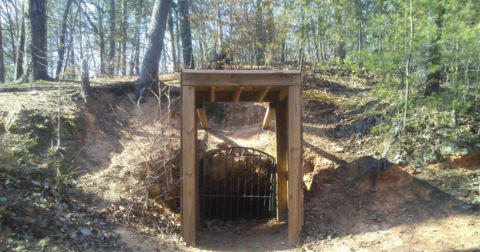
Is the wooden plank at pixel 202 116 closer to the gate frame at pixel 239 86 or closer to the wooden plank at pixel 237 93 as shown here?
the wooden plank at pixel 237 93

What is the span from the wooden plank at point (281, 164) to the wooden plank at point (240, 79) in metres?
1.40

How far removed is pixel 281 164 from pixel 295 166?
1568mm

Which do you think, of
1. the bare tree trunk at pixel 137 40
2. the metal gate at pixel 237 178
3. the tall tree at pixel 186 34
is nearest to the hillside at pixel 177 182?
the metal gate at pixel 237 178

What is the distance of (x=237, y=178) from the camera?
9.07 m

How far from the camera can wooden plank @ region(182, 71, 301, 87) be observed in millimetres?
5844

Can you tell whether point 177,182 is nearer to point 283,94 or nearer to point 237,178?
point 237,178

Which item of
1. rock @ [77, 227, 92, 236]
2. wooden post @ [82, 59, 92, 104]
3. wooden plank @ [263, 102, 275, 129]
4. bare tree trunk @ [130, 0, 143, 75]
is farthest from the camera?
bare tree trunk @ [130, 0, 143, 75]

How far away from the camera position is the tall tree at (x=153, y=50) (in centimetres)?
965

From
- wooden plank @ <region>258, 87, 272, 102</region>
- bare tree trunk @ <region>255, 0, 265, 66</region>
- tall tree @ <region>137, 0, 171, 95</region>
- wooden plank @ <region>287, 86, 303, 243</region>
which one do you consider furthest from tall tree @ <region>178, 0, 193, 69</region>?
wooden plank @ <region>287, 86, 303, 243</region>

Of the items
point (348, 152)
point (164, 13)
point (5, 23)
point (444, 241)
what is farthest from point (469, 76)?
point (5, 23)

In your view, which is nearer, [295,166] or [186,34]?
[295,166]

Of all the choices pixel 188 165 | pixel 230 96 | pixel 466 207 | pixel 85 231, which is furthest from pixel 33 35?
pixel 466 207

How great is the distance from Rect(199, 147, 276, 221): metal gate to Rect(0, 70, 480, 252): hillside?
0.33m

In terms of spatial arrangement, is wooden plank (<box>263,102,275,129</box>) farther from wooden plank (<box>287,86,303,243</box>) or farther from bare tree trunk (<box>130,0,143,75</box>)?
bare tree trunk (<box>130,0,143,75</box>)
